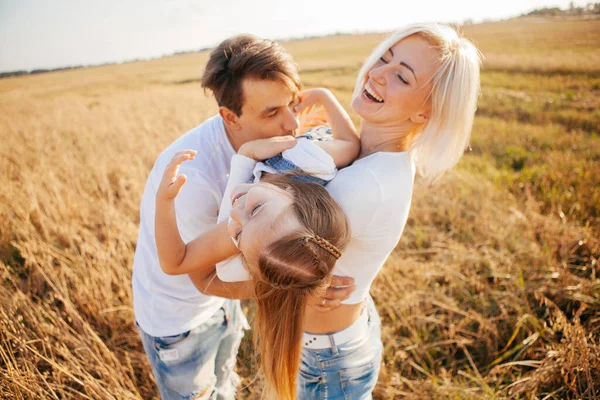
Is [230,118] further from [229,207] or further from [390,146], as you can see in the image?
[390,146]

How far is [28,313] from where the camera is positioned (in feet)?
7.68

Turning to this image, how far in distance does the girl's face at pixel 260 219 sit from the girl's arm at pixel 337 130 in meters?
0.40

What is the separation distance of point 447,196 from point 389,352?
2593mm

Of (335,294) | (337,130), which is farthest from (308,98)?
(335,294)

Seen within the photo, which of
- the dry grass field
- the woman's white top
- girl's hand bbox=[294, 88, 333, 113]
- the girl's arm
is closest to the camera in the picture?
the woman's white top

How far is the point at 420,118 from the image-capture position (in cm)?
157

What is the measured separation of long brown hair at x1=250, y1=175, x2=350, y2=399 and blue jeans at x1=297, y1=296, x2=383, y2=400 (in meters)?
0.19

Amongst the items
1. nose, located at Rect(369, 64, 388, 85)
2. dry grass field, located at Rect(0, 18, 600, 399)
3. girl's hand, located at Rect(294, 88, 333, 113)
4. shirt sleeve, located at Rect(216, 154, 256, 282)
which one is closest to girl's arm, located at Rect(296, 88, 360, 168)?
girl's hand, located at Rect(294, 88, 333, 113)

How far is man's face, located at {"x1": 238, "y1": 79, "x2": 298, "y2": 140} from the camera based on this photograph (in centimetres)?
183

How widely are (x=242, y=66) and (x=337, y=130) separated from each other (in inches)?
24.5

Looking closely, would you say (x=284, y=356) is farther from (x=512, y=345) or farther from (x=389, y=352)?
(x=512, y=345)

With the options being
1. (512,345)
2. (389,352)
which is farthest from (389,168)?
(512,345)

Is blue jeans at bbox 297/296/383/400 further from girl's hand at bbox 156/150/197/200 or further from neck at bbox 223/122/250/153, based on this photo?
neck at bbox 223/122/250/153

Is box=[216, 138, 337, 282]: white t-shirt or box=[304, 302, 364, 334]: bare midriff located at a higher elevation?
box=[216, 138, 337, 282]: white t-shirt
